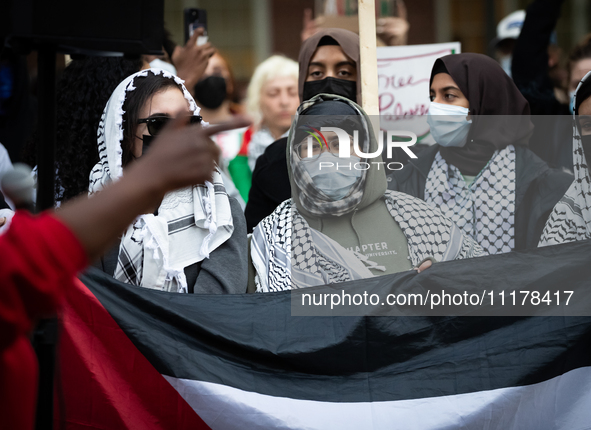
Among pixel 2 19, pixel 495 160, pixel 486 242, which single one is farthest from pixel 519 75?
pixel 2 19

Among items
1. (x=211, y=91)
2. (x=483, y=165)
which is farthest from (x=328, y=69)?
(x=211, y=91)

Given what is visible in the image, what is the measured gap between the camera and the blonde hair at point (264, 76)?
513 cm

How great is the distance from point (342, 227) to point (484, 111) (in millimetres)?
1166

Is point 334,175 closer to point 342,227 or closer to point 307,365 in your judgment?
point 342,227

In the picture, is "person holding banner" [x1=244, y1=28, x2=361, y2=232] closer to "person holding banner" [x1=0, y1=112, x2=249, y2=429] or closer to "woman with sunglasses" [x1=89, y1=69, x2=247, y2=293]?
"woman with sunglasses" [x1=89, y1=69, x2=247, y2=293]

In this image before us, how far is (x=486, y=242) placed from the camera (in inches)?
114

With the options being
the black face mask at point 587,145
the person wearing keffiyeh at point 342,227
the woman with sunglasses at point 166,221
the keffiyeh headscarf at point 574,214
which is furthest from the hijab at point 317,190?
the black face mask at point 587,145

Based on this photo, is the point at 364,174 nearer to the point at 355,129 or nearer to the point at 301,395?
the point at 355,129

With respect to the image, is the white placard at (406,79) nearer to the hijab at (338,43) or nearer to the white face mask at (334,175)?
the hijab at (338,43)

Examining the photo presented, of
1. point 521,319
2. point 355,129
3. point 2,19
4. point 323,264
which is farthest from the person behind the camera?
point 355,129

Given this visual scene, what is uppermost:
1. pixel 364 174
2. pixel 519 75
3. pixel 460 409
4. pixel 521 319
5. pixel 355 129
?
pixel 519 75

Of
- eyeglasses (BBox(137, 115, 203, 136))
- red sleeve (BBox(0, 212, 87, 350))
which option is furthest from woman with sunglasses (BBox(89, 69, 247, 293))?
red sleeve (BBox(0, 212, 87, 350))

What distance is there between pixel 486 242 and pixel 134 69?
195 centimetres

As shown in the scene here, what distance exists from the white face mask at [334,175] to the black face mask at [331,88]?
1165 mm
